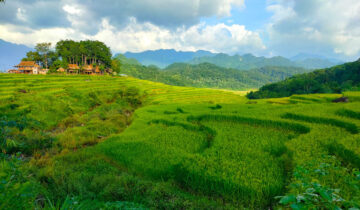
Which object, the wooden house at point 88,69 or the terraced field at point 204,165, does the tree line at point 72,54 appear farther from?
the terraced field at point 204,165

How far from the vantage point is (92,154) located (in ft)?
27.2

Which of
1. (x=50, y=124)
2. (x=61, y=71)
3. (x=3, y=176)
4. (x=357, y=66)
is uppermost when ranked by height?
(x=357, y=66)

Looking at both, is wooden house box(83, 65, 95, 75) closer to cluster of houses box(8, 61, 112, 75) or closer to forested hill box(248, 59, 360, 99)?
cluster of houses box(8, 61, 112, 75)

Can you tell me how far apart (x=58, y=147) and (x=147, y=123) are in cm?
611

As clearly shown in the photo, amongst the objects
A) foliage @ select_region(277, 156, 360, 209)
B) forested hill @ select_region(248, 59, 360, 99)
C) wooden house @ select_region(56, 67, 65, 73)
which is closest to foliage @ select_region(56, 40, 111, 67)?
wooden house @ select_region(56, 67, 65, 73)

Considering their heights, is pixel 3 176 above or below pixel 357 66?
below

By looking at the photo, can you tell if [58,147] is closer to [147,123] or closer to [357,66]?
[147,123]

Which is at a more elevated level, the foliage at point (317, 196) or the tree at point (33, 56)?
the tree at point (33, 56)

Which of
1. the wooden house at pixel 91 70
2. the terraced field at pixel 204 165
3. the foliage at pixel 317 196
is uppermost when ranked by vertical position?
the wooden house at pixel 91 70

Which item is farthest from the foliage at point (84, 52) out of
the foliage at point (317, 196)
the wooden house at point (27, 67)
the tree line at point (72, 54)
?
the foliage at point (317, 196)

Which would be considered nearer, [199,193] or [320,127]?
[199,193]

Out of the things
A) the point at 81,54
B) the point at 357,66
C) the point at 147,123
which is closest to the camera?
the point at 147,123

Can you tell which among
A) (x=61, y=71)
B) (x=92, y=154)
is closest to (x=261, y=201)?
(x=92, y=154)

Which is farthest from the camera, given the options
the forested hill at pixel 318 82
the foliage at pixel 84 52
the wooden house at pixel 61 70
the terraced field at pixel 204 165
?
the forested hill at pixel 318 82
